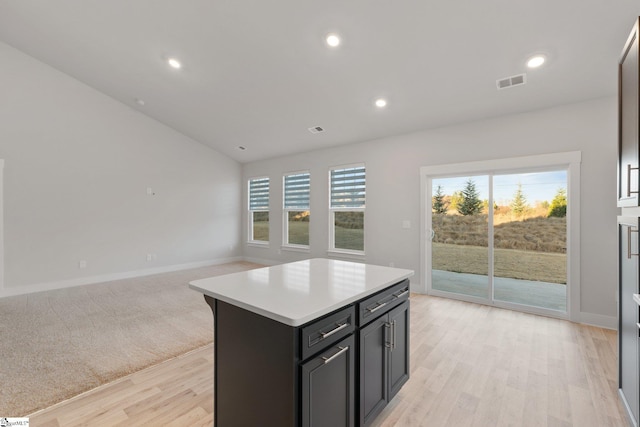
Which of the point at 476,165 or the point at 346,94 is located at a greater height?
the point at 346,94

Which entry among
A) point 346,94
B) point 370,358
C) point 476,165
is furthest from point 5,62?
point 476,165

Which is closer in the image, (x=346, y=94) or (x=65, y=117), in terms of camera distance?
(x=346, y=94)

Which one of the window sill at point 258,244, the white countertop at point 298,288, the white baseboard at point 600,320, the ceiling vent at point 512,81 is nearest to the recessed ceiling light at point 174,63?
the white countertop at point 298,288

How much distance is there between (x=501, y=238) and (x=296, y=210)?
3947mm

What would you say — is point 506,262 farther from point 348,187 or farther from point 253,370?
point 253,370

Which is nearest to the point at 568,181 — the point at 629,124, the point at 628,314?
the point at 629,124

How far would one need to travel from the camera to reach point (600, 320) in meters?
3.17

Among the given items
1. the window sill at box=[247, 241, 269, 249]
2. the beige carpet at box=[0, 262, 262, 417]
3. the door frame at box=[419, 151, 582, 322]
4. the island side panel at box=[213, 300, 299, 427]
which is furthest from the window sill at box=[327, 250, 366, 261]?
the island side panel at box=[213, 300, 299, 427]

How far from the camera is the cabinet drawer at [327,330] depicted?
1175 millimetres

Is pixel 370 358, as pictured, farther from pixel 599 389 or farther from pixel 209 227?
pixel 209 227

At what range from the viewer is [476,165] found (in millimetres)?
3928

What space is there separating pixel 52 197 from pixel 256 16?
452 centimetres

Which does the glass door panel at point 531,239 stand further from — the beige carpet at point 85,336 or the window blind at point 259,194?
the window blind at point 259,194

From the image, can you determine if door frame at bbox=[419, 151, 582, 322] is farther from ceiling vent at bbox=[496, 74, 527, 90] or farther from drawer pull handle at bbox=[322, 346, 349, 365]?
drawer pull handle at bbox=[322, 346, 349, 365]
